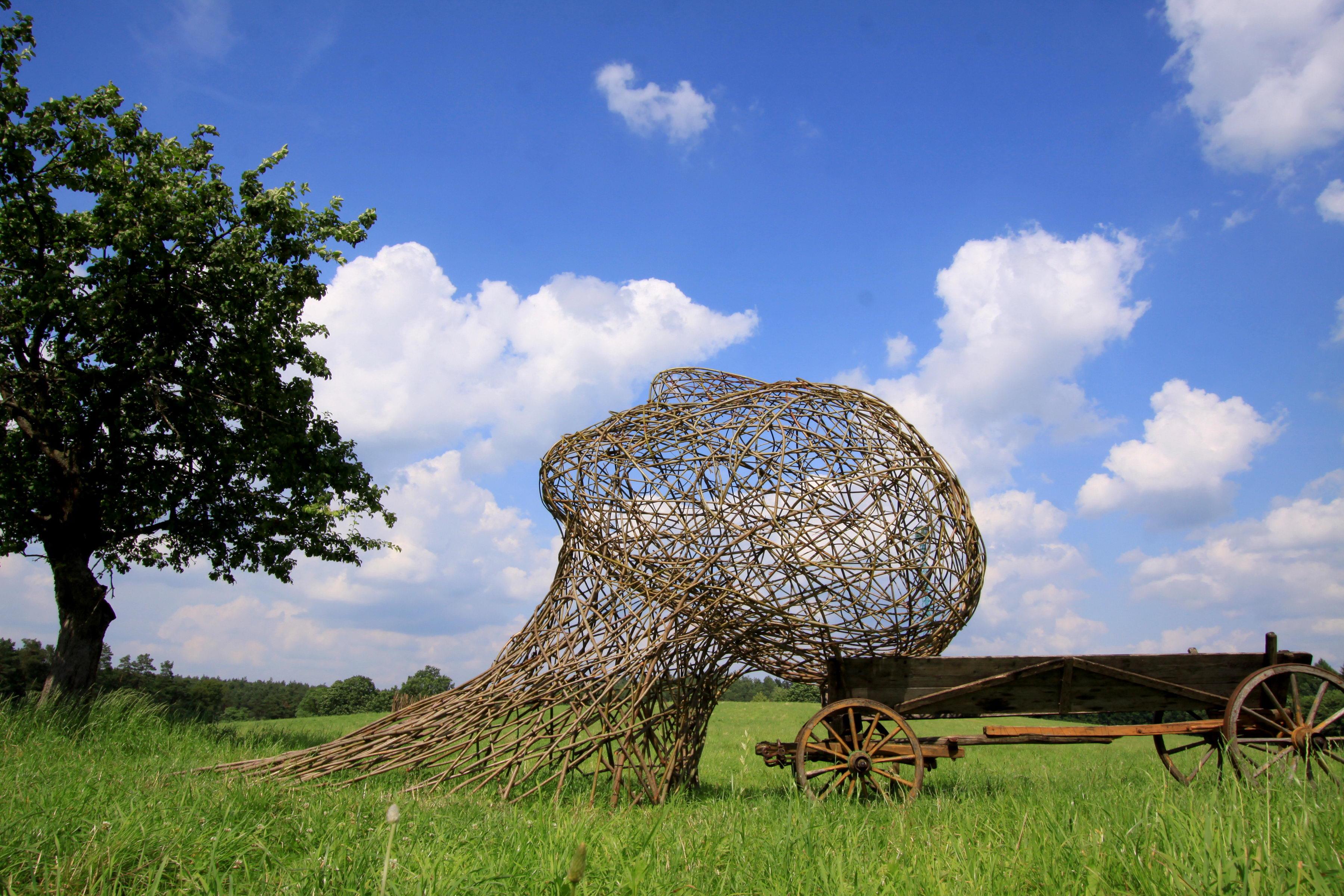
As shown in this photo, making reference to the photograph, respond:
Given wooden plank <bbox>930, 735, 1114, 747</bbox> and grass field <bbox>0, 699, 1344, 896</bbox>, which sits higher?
wooden plank <bbox>930, 735, 1114, 747</bbox>

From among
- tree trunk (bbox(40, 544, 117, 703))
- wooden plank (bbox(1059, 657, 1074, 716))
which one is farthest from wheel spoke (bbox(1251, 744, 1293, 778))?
tree trunk (bbox(40, 544, 117, 703))

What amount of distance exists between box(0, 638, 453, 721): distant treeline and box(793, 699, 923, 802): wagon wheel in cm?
595

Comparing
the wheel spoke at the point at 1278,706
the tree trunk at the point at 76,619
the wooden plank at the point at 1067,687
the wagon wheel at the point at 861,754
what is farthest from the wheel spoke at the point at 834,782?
the tree trunk at the point at 76,619

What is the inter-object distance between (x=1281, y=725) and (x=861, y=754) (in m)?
3.62

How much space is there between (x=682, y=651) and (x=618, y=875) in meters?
3.17

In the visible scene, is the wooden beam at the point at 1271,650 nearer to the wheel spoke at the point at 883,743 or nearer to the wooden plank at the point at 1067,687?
the wooden plank at the point at 1067,687

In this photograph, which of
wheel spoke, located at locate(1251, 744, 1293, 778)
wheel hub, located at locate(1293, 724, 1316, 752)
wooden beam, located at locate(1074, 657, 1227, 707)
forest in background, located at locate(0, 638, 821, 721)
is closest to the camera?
wheel spoke, located at locate(1251, 744, 1293, 778)

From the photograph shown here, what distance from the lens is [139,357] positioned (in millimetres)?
11070

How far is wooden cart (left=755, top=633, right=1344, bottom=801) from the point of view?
5.98m

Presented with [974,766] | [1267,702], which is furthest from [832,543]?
[974,766]

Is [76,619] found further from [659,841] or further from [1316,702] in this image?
[1316,702]

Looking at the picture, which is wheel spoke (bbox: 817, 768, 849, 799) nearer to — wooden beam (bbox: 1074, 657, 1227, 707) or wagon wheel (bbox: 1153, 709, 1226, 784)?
wooden beam (bbox: 1074, 657, 1227, 707)

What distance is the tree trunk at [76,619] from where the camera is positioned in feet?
35.3

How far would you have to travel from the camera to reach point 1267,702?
6254mm
